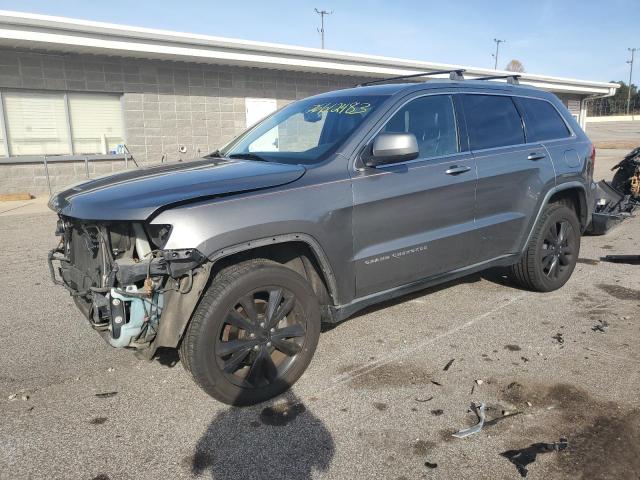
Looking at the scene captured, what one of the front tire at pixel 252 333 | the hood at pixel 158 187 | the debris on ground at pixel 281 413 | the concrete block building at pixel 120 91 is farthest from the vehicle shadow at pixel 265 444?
the concrete block building at pixel 120 91

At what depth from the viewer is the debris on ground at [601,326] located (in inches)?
164

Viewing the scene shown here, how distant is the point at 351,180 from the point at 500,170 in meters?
1.62

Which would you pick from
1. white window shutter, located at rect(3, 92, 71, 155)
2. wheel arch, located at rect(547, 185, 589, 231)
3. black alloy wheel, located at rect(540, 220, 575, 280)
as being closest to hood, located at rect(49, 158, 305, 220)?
black alloy wheel, located at rect(540, 220, 575, 280)

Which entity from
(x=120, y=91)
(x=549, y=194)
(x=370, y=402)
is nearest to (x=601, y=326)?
(x=549, y=194)

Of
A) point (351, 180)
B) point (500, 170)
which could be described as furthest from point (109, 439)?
point (500, 170)

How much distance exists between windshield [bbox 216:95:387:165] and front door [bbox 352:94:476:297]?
0.93 feet

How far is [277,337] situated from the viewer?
319 cm

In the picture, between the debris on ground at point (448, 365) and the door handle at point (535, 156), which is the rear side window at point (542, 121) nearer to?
the door handle at point (535, 156)

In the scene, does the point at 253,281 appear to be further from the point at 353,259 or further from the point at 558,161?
the point at 558,161

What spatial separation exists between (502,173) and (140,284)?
9.93 feet

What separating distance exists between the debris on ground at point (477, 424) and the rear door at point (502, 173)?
4.92 feet

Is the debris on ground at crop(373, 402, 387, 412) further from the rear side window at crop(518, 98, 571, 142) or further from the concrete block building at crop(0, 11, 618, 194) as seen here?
the concrete block building at crop(0, 11, 618, 194)

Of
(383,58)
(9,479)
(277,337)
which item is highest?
(383,58)

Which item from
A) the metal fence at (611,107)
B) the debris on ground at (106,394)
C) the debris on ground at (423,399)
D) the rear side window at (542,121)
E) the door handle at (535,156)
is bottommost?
the debris on ground at (423,399)
